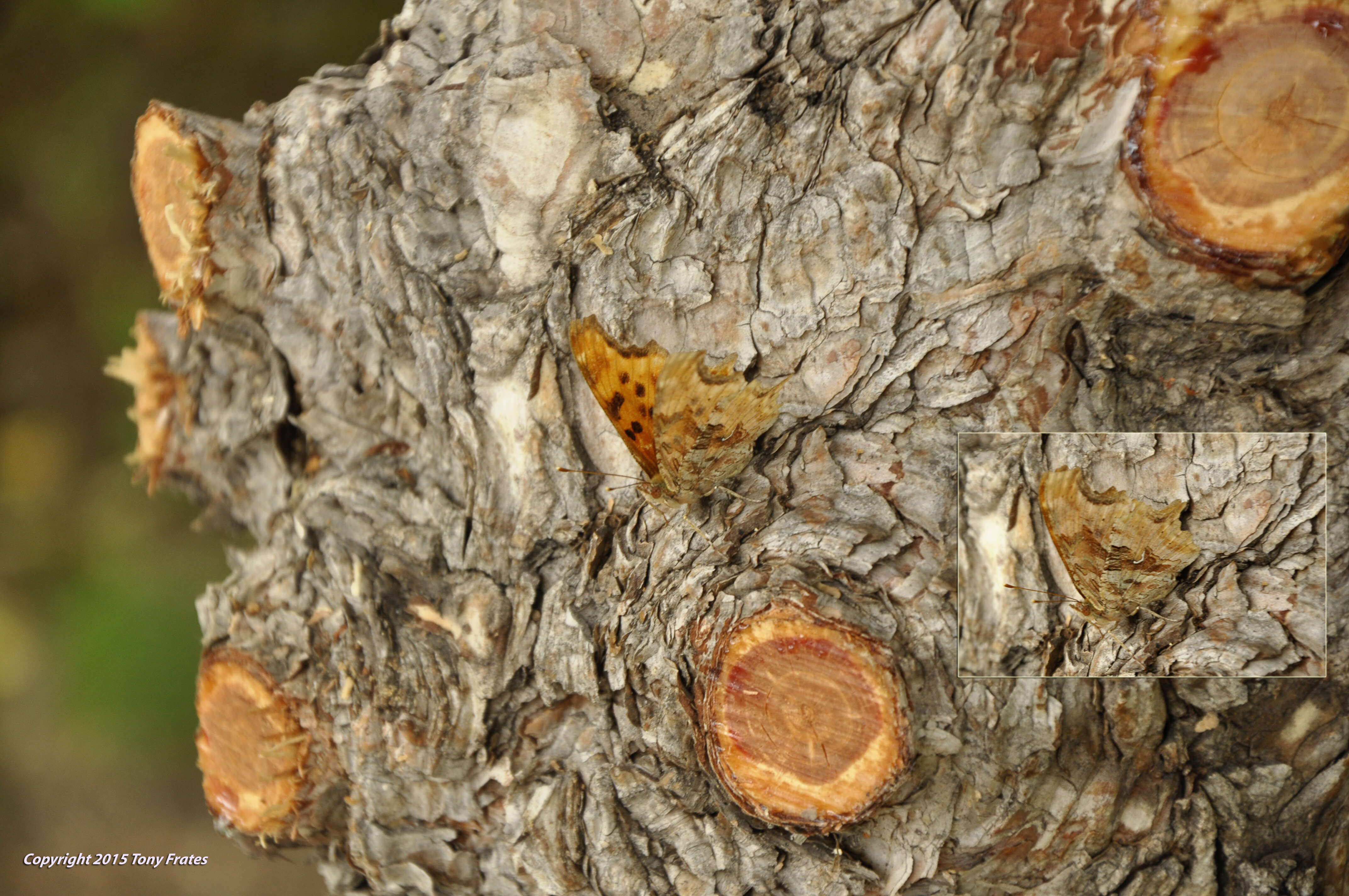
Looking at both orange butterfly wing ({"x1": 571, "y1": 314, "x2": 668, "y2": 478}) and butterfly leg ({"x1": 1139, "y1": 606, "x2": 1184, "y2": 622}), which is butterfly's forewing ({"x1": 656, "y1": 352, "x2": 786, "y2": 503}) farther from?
butterfly leg ({"x1": 1139, "y1": 606, "x2": 1184, "y2": 622})

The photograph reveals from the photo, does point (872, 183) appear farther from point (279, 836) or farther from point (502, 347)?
point (279, 836)

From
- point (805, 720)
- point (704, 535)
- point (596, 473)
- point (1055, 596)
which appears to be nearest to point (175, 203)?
point (596, 473)

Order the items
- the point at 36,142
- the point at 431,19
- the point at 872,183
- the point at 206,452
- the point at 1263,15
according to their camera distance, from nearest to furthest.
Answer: the point at 1263,15
the point at 872,183
the point at 431,19
the point at 206,452
the point at 36,142

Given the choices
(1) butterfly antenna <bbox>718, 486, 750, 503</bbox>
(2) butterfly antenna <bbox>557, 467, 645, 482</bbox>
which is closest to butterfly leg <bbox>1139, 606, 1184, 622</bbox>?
(1) butterfly antenna <bbox>718, 486, 750, 503</bbox>

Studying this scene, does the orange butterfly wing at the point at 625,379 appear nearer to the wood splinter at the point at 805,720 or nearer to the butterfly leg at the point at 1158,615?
the wood splinter at the point at 805,720

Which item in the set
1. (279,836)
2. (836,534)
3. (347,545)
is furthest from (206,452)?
(836,534)

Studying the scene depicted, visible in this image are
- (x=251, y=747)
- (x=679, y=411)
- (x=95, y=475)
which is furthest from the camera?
(x=95, y=475)

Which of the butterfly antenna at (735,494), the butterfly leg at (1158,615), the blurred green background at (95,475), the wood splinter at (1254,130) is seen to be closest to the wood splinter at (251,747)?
the butterfly antenna at (735,494)

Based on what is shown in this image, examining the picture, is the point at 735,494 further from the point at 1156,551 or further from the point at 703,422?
the point at 1156,551
